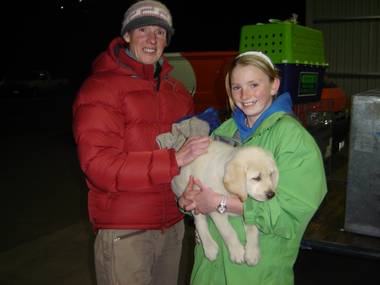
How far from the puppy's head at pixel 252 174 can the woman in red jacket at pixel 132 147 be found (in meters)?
0.26

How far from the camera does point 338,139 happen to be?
17.5 feet

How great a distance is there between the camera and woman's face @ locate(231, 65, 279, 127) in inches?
87.3

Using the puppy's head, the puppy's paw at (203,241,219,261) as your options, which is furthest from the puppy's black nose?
the puppy's paw at (203,241,219,261)

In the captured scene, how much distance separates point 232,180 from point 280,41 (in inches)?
102

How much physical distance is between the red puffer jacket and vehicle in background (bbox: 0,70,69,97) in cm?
2900

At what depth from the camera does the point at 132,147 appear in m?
2.48

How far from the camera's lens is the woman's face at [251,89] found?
2217 mm

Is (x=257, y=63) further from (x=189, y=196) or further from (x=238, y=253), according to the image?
(x=238, y=253)

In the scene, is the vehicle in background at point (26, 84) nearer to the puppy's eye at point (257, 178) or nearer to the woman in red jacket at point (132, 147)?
the woman in red jacket at point (132, 147)

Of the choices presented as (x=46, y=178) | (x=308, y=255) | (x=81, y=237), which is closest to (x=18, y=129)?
(x=46, y=178)

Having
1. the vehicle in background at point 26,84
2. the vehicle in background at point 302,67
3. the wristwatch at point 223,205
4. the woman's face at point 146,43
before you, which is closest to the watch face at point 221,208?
the wristwatch at point 223,205

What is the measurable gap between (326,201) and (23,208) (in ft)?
15.6

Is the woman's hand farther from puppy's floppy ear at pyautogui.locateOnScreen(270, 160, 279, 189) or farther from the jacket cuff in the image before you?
puppy's floppy ear at pyautogui.locateOnScreen(270, 160, 279, 189)

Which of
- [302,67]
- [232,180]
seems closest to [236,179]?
[232,180]
